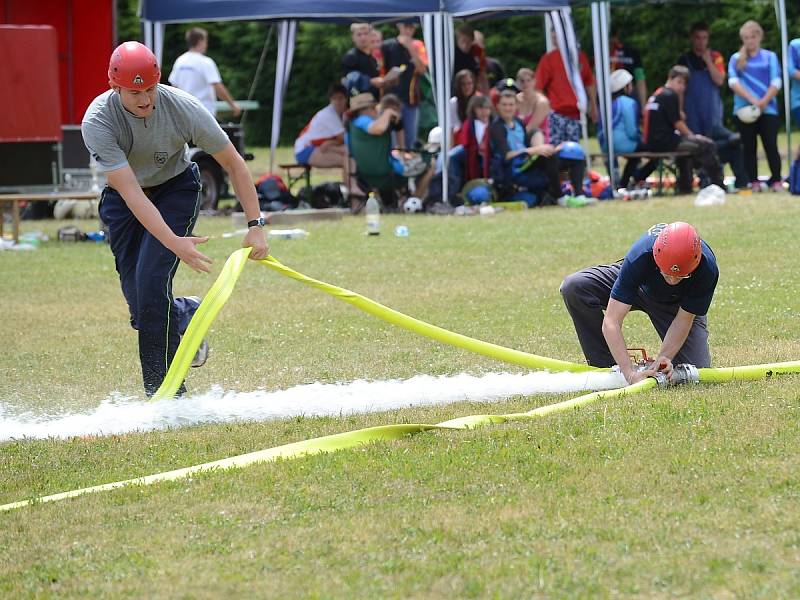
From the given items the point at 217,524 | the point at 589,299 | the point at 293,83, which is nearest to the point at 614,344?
the point at 589,299

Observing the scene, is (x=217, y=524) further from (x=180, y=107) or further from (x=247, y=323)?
(x=247, y=323)

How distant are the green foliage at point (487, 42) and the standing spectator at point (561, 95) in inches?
552

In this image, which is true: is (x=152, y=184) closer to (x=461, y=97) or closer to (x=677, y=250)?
(x=677, y=250)

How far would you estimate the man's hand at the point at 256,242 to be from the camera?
263 inches

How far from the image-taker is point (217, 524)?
4.71 metres

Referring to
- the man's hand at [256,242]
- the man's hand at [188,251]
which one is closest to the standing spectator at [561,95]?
the man's hand at [256,242]

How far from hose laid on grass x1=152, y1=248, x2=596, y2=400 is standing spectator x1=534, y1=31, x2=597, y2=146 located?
11284mm

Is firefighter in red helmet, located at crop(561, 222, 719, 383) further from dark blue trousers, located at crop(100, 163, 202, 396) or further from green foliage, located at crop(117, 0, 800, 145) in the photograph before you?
green foliage, located at crop(117, 0, 800, 145)

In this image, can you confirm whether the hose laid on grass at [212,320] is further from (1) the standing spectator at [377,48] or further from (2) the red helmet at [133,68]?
(1) the standing spectator at [377,48]

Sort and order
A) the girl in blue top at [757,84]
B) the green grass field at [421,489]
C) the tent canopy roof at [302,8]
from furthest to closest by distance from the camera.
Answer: the girl in blue top at [757,84]
the tent canopy roof at [302,8]
the green grass field at [421,489]

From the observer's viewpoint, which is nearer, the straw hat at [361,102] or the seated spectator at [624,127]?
the straw hat at [361,102]

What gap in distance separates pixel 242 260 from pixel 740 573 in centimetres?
361

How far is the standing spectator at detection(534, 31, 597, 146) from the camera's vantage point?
1844 centimetres

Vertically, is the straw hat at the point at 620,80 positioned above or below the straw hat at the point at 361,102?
above
